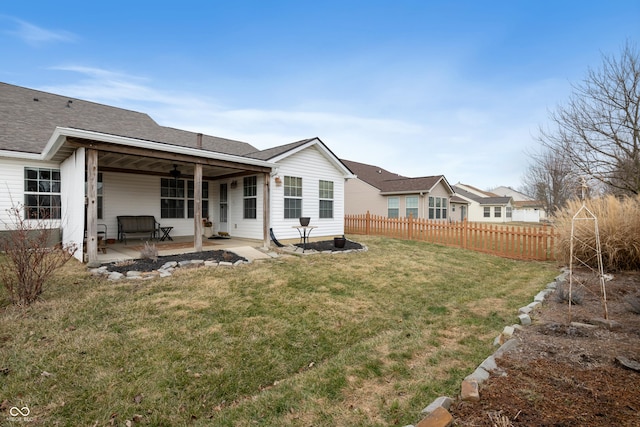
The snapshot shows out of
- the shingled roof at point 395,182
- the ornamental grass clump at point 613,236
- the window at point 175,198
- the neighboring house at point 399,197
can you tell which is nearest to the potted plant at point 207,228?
the window at point 175,198

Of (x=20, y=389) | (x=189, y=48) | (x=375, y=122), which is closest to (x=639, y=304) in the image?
(x=20, y=389)

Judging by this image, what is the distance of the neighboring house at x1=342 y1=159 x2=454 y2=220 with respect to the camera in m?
19.5

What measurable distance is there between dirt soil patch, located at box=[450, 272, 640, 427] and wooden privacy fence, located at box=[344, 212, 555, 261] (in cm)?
601

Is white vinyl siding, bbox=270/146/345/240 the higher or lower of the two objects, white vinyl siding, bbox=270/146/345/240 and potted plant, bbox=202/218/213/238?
the higher

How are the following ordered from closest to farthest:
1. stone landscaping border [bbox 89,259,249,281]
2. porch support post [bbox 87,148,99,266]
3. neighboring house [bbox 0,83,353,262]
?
stone landscaping border [bbox 89,259,249,281]
porch support post [bbox 87,148,99,266]
neighboring house [bbox 0,83,353,262]

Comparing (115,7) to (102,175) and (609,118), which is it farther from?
(609,118)

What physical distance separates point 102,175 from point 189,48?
5.86 meters

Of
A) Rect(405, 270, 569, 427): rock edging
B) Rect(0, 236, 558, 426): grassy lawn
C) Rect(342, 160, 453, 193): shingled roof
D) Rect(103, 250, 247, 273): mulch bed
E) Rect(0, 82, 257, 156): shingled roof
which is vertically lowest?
Rect(0, 236, 558, 426): grassy lawn

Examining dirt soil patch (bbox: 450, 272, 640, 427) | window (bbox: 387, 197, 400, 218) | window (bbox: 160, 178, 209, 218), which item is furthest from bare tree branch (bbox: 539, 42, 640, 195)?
window (bbox: 160, 178, 209, 218)

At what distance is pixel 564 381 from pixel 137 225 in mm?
11643

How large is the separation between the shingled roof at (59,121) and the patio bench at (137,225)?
280cm

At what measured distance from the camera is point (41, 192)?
8945mm
